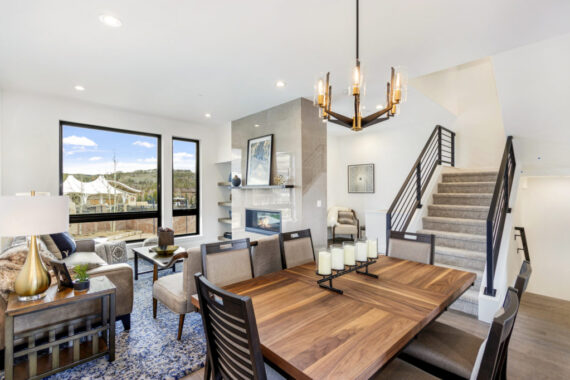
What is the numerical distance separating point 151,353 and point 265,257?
1187 millimetres

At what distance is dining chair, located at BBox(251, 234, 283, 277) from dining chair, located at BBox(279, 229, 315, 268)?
232 mm

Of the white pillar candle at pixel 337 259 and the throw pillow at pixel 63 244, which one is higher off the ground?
the white pillar candle at pixel 337 259

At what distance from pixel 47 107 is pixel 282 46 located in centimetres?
399

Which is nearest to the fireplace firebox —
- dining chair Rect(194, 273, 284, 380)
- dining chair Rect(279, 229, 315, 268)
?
dining chair Rect(279, 229, 315, 268)

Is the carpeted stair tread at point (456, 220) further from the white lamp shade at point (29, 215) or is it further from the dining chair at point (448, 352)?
the white lamp shade at point (29, 215)

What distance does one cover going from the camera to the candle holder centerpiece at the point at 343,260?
1.71 m

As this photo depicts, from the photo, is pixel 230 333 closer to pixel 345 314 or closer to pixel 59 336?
pixel 345 314

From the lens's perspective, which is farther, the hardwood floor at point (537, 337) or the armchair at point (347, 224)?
the armchair at point (347, 224)

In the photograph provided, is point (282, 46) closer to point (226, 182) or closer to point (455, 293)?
point (455, 293)

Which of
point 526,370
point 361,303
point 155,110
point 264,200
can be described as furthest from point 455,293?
point 155,110

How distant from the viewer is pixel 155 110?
16.5 ft

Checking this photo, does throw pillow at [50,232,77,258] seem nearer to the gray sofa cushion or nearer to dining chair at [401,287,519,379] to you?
the gray sofa cushion

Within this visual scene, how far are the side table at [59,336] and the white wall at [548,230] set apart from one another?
21.6 feet

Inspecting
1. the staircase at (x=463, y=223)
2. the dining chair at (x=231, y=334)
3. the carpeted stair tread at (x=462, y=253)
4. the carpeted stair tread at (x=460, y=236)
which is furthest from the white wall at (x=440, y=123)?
the dining chair at (x=231, y=334)
